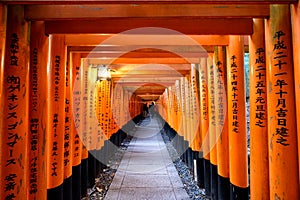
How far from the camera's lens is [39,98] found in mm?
3215

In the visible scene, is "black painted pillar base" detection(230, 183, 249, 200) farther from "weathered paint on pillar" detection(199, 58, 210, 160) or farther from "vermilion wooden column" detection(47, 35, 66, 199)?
"vermilion wooden column" detection(47, 35, 66, 199)

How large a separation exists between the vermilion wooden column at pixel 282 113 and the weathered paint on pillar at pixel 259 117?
1.52 ft

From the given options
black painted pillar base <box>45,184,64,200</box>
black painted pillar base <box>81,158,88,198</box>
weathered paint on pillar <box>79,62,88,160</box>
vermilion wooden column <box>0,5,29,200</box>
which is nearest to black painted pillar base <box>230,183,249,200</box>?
black painted pillar base <box>45,184,64,200</box>

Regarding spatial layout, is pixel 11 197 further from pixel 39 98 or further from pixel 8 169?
pixel 39 98

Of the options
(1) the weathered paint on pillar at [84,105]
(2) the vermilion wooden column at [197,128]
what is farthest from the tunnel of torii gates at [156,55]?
(2) the vermilion wooden column at [197,128]

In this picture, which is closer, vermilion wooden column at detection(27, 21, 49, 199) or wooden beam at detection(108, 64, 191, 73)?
vermilion wooden column at detection(27, 21, 49, 199)

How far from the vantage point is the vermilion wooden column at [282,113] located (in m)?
A: 2.41

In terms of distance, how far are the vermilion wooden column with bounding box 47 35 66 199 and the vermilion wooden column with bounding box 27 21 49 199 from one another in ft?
2.17

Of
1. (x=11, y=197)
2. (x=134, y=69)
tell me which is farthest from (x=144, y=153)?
(x=11, y=197)

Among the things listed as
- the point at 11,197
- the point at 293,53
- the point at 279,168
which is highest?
the point at 293,53

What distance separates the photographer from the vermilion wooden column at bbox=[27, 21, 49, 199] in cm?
316

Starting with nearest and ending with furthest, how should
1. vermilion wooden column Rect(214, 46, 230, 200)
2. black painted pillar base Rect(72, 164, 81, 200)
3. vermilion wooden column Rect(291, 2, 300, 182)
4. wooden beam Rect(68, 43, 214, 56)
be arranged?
vermilion wooden column Rect(291, 2, 300, 182) < vermilion wooden column Rect(214, 46, 230, 200) < wooden beam Rect(68, 43, 214, 56) < black painted pillar base Rect(72, 164, 81, 200)

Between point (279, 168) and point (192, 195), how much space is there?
3.89m

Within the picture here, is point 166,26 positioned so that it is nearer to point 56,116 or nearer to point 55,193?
point 56,116
